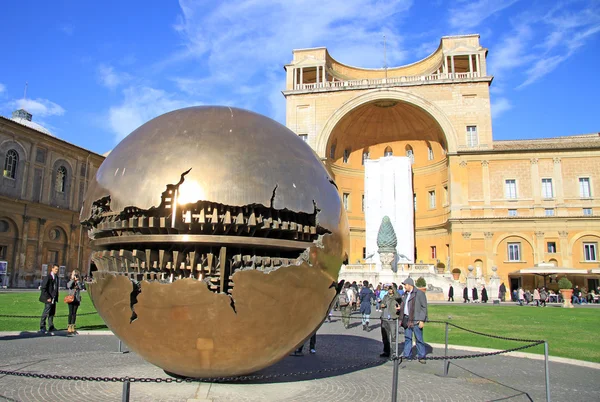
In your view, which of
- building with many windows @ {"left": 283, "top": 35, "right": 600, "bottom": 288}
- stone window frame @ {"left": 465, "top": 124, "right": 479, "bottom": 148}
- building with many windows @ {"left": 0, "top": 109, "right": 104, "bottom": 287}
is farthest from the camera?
stone window frame @ {"left": 465, "top": 124, "right": 479, "bottom": 148}

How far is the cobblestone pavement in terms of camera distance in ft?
18.4

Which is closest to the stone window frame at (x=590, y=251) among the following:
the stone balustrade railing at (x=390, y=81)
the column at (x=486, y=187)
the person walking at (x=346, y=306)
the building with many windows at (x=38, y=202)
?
the column at (x=486, y=187)

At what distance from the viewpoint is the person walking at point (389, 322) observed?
947 cm

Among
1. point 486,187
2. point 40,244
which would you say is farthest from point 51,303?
point 486,187

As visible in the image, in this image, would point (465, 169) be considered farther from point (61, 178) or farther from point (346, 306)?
point (61, 178)

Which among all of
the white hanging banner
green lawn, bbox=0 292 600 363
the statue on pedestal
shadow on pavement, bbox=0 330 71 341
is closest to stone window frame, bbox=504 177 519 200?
the white hanging banner

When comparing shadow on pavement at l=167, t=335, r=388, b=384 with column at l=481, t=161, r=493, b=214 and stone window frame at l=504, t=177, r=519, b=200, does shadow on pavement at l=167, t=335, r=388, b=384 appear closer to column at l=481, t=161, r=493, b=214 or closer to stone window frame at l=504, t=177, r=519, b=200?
column at l=481, t=161, r=493, b=214

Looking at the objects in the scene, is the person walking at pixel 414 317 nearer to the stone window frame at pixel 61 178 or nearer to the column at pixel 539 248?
the column at pixel 539 248

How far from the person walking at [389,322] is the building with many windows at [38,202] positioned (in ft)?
120

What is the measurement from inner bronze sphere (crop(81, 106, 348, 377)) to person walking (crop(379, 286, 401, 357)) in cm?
448

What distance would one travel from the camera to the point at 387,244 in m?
39.6

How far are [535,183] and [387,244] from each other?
576 inches

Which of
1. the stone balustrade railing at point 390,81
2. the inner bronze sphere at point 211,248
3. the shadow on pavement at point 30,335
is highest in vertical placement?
the stone balustrade railing at point 390,81

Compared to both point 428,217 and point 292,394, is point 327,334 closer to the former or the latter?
point 292,394
